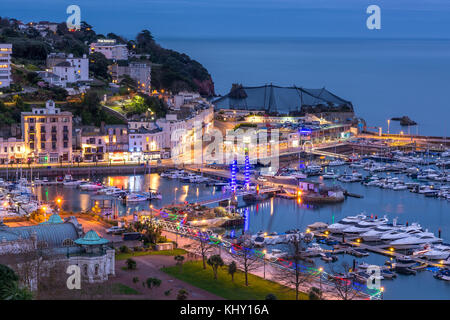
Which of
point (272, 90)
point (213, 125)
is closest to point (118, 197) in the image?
point (213, 125)

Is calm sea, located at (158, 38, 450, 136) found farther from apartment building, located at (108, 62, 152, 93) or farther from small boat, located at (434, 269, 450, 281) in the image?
small boat, located at (434, 269, 450, 281)

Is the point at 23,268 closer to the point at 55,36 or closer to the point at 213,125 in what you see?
the point at 213,125

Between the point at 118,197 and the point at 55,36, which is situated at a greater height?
the point at 55,36

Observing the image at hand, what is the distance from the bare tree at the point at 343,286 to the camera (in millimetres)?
17006

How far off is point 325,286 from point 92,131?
2138 cm

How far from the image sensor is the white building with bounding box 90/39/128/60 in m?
56.7

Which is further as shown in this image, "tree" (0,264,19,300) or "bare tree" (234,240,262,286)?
"bare tree" (234,240,262,286)

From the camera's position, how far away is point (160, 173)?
3534 centimetres

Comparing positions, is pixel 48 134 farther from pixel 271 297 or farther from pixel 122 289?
pixel 271 297

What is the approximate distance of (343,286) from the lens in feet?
57.2

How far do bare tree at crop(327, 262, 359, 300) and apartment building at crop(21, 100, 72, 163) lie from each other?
18994 mm

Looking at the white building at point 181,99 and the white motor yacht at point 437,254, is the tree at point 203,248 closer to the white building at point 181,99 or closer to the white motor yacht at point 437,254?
the white motor yacht at point 437,254

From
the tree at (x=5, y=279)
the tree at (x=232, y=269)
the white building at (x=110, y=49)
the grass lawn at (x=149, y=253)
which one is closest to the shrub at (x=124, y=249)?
the grass lawn at (x=149, y=253)

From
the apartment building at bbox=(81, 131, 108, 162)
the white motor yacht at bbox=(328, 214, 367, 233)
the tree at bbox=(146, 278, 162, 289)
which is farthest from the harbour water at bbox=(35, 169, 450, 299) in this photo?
the tree at bbox=(146, 278, 162, 289)
